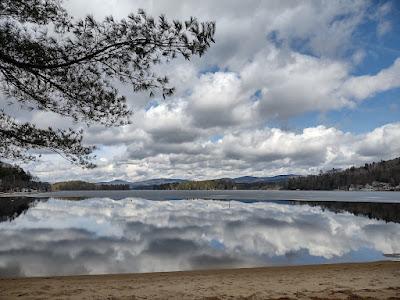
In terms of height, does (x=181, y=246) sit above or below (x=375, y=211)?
below

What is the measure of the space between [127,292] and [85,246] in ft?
56.3

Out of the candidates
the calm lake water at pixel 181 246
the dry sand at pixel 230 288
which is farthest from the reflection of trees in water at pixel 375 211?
the dry sand at pixel 230 288

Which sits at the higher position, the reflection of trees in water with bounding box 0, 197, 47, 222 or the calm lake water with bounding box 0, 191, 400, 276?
the reflection of trees in water with bounding box 0, 197, 47, 222

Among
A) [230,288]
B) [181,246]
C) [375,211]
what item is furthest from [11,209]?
[230,288]

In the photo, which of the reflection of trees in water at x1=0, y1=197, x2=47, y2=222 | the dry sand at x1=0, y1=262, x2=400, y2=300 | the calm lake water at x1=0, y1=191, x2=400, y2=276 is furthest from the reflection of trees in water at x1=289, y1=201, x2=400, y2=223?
the reflection of trees in water at x1=0, y1=197, x2=47, y2=222

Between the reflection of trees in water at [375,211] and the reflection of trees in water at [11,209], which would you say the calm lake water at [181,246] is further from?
the reflection of trees in water at [11,209]

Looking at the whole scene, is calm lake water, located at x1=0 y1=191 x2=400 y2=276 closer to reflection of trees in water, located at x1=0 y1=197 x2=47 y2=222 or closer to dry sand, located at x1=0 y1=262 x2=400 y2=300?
dry sand, located at x1=0 y1=262 x2=400 y2=300

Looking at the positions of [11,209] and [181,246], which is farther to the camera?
[11,209]

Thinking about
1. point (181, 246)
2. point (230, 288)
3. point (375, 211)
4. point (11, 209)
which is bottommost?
point (181, 246)

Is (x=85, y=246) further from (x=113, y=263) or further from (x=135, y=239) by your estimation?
(x=113, y=263)

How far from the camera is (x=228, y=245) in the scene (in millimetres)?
29234

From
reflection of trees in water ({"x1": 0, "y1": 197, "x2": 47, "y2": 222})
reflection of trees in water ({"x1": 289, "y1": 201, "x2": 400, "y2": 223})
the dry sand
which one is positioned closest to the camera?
the dry sand

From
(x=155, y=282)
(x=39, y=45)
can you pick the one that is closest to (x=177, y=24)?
(x=39, y=45)

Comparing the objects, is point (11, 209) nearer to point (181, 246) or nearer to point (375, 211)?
point (181, 246)
